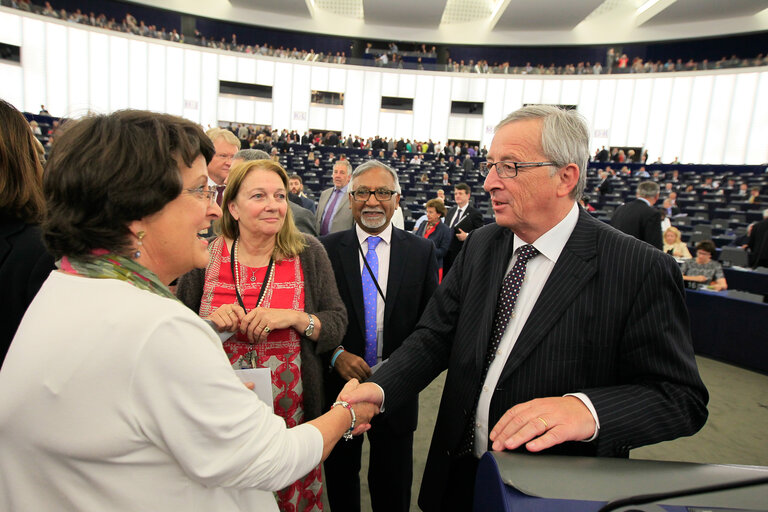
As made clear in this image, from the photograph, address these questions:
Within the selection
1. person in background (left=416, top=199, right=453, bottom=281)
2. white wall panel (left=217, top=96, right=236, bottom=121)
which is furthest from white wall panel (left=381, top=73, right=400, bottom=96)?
person in background (left=416, top=199, right=453, bottom=281)

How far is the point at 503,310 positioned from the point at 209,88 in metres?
28.2

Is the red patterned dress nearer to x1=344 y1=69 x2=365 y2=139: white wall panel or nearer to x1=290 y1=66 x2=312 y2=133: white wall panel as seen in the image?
x1=344 y1=69 x2=365 y2=139: white wall panel

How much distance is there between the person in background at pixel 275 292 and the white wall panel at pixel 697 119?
27309 millimetres

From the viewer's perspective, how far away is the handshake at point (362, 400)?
1.21 metres

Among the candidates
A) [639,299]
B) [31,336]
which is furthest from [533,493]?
[31,336]

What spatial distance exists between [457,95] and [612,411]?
27.8m

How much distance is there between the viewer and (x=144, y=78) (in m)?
23.9

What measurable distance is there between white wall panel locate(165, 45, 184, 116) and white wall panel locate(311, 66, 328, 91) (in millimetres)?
7437

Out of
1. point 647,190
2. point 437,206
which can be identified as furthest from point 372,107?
point 647,190

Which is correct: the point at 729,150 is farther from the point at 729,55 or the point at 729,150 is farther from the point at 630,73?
the point at 630,73

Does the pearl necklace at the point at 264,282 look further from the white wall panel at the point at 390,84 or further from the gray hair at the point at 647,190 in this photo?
the white wall panel at the point at 390,84

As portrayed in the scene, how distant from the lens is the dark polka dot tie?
127 cm

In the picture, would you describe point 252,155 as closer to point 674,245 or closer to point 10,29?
point 674,245

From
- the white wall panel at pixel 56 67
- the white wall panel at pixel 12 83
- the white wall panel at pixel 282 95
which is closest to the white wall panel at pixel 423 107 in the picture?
the white wall panel at pixel 282 95
